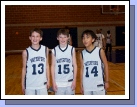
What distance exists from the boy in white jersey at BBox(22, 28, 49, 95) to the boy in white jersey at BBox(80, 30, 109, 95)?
0.58m

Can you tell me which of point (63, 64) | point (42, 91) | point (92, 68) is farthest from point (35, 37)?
point (92, 68)

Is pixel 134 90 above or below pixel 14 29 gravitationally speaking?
below

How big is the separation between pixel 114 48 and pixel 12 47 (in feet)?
18.0

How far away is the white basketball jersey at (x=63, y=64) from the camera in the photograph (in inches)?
157

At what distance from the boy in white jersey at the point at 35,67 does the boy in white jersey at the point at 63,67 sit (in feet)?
0.46

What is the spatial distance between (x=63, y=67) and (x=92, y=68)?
44 cm

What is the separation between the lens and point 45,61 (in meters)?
4.02

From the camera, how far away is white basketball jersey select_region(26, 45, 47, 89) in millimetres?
3984

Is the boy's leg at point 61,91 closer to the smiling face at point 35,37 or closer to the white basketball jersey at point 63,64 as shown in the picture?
the white basketball jersey at point 63,64

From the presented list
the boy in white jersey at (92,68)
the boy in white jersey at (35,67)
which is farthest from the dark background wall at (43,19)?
the boy in white jersey at (92,68)

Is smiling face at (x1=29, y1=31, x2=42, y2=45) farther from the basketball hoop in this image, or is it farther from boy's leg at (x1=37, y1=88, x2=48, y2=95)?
the basketball hoop

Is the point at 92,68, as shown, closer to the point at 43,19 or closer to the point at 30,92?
the point at 30,92

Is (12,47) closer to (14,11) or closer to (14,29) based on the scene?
(14,29)

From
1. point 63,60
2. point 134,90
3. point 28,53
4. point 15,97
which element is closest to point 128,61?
point 134,90
